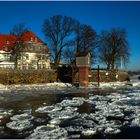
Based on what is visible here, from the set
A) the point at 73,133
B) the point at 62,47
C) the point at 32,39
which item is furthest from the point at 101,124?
the point at 32,39

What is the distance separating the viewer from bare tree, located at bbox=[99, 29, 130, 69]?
59.3 m

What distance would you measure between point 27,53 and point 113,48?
24633 millimetres

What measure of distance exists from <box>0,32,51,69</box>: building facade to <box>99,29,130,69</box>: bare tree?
1338 centimetres

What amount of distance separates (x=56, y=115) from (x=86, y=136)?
3878 mm

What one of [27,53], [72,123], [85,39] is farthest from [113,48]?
[72,123]

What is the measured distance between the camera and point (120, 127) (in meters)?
9.25

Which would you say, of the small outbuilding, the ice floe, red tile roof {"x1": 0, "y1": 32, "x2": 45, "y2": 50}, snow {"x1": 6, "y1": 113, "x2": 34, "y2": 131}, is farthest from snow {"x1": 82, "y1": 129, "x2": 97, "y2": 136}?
red tile roof {"x1": 0, "y1": 32, "x2": 45, "y2": 50}

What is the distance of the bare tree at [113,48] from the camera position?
59281 millimetres

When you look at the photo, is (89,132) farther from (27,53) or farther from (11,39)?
(11,39)

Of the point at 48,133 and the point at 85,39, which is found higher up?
the point at 85,39

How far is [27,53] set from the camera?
234 feet

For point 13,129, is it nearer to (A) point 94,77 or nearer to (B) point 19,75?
(B) point 19,75

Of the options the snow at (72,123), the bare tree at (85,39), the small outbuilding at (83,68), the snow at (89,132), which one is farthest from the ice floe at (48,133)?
the bare tree at (85,39)

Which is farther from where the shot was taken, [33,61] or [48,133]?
[33,61]
